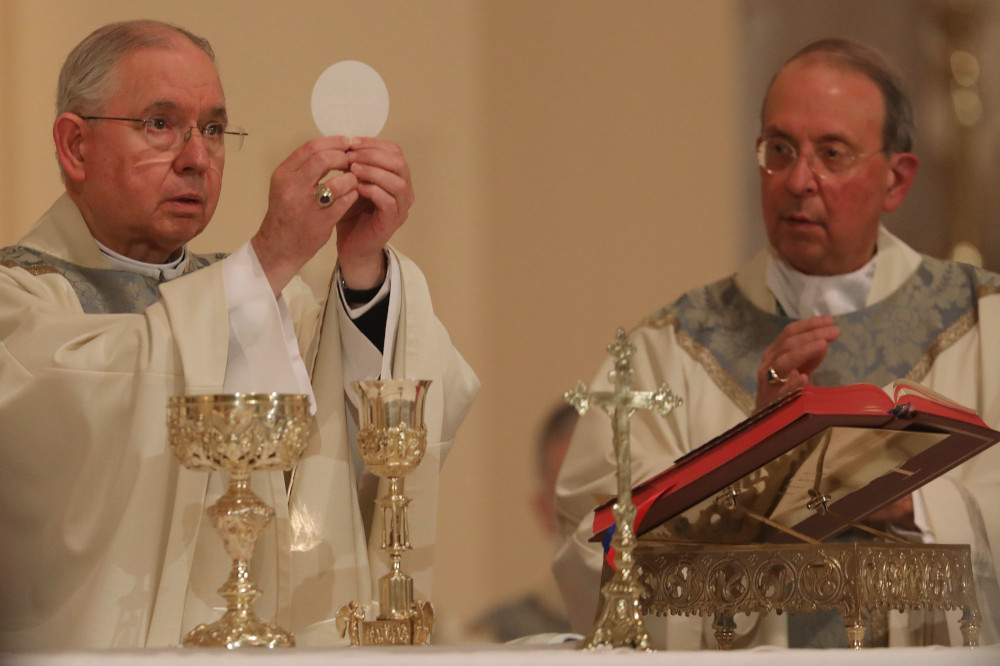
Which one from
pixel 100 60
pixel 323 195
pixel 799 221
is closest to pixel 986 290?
pixel 799 221

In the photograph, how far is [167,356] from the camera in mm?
2482

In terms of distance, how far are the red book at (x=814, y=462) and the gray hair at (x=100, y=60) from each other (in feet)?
5.40

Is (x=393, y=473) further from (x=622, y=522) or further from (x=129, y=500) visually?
(x=129, y=500)

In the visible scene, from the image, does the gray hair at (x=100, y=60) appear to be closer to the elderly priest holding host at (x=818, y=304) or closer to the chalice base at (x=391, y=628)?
the chalice base at (x=391, y=628)

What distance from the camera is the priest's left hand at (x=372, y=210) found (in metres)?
2.60

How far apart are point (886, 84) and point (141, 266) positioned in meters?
2.33

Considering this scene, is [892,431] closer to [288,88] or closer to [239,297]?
[239,297]

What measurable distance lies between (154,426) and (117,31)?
44.4 inches

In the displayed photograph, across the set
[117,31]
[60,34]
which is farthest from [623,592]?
[60,34]

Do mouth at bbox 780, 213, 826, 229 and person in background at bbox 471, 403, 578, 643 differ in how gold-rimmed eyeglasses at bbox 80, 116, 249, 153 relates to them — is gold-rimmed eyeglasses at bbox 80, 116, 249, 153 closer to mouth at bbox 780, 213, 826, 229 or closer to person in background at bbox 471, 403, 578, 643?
mouth at bbox 780, 213, 826, 229

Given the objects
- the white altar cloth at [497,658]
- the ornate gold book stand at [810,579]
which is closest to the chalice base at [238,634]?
the white altar cloth at [497,658]

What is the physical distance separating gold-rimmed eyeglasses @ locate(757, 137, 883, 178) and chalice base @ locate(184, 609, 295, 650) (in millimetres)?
2431

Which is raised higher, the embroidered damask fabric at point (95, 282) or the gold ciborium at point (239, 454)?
the embroidered damask fabric at point (95, 282)

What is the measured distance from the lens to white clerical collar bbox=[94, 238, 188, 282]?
118 inches
